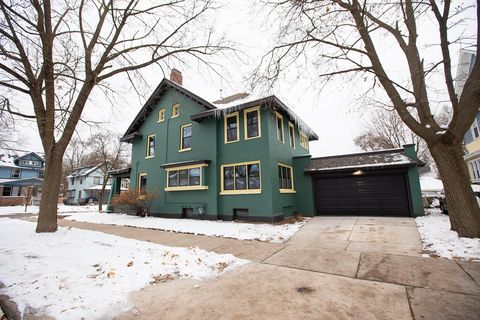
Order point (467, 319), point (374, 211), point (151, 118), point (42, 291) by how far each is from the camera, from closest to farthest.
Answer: point (467, 319)
point (42, 291)
point (374, 211)
point (151, 118)

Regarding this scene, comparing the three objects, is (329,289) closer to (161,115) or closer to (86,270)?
(86,270)

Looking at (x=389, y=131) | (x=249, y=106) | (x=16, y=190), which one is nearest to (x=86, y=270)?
(x=249, y=106)

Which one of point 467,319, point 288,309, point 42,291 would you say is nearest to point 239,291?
point 288,309

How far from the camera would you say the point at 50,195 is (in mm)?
7379

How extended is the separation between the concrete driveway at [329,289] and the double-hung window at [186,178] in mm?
6895

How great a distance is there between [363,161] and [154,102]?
44.4 ft

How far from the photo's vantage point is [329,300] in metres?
3.12

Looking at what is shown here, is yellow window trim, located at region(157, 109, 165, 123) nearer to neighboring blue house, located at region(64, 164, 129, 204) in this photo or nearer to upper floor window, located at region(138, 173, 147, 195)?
upper floor window, located at region(138, 173, 147, 195)

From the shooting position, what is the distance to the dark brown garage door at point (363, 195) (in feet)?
34.4

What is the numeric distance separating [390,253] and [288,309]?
3.76 metres

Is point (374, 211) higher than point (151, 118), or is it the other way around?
point (151, 118)

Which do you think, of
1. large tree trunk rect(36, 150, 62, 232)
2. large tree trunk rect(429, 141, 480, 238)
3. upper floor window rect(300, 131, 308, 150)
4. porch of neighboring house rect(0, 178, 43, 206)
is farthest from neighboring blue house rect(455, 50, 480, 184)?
porch of neighboring house rect(0, 178, 43, 206)

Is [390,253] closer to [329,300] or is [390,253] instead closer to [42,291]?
[329,300]

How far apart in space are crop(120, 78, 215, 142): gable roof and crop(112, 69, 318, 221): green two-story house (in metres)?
0.07
